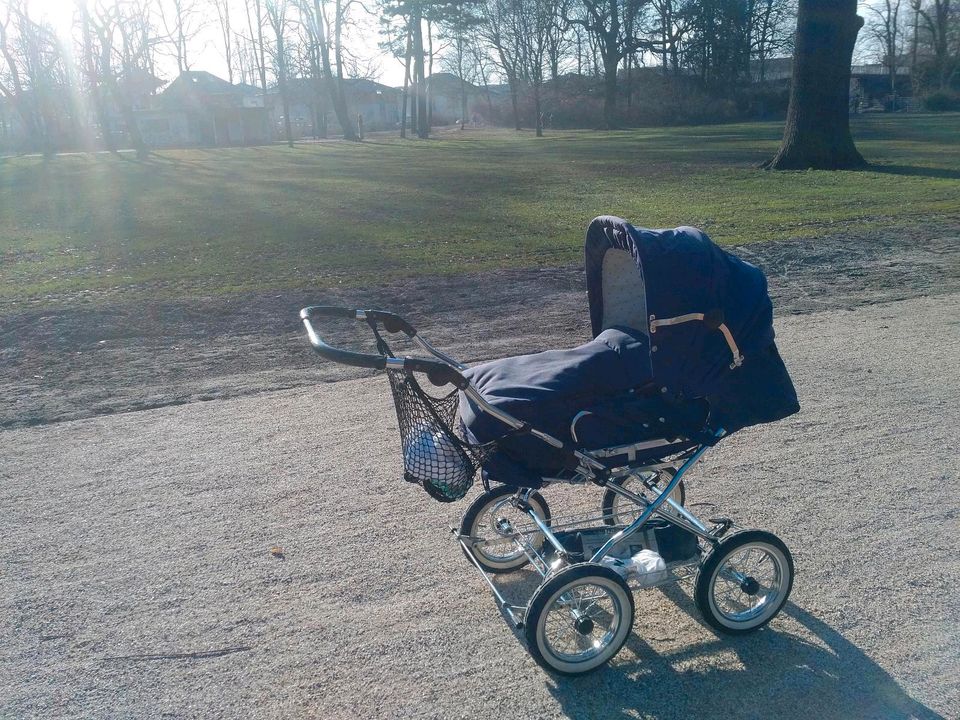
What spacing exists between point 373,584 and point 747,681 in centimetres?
167

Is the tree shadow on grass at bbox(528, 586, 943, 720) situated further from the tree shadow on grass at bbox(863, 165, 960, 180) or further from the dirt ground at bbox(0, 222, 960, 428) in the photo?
the tree shadow on grass at bbox(863, 165, 960, 180)

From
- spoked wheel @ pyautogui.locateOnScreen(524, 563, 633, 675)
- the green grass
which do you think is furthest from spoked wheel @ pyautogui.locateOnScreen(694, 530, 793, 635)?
the green grass

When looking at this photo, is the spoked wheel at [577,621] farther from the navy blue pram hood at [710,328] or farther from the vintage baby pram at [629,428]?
the navy blue pram hood at [710,328]

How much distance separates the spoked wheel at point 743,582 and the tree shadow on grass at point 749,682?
0.08 m

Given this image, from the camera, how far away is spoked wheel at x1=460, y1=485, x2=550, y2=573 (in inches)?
161

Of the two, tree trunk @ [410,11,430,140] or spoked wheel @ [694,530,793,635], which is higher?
tree trunk @ [410,11,430,140]

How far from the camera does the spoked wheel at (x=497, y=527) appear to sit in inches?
161

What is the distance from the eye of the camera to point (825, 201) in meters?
16.7

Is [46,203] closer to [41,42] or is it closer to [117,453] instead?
[117,453]

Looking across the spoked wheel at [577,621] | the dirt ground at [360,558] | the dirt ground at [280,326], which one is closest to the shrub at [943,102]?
the dirt ground at [280,326]

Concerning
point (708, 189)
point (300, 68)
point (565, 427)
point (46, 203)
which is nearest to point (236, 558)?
point (565, 427)

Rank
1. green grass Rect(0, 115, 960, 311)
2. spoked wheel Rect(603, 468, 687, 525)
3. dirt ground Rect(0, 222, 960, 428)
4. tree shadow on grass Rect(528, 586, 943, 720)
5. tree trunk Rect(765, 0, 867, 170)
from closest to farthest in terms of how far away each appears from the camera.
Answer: tree shadow on grass Rect(528, 586, 943, 720) < spoked wheel Rect(603, 468, 687, 525) < dirt ground Rect(0, 222, 960, 428) < green grass Rect(0, 115, 960, 311) < tree trunk Rect(765, 0, 867, 170)

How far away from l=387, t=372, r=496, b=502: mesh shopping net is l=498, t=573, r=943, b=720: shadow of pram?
86cm

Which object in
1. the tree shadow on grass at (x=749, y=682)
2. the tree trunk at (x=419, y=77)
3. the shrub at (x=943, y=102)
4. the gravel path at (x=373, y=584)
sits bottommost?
the tree shadow on grass at (x=749, y=682)
